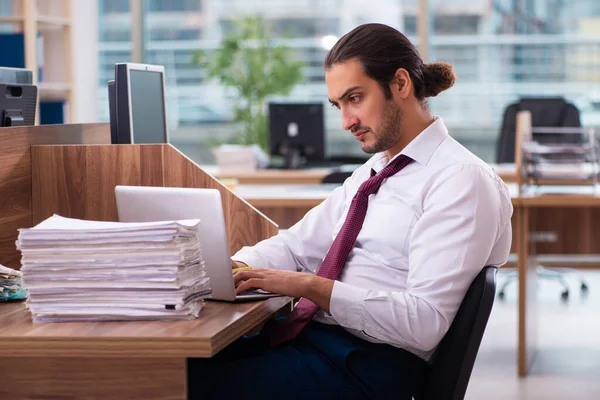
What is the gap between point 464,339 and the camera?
1782mm

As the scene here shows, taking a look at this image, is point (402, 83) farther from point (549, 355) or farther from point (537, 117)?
point (537, 117)

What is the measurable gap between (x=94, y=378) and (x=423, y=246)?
0.69 m

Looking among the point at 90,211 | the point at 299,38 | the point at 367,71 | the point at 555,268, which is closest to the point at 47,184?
the point at 90,211

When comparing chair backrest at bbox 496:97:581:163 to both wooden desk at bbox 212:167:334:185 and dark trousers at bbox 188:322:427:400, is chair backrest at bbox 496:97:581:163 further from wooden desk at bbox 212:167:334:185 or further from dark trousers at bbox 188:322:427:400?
dark trousers at bbox 188:322:427:400

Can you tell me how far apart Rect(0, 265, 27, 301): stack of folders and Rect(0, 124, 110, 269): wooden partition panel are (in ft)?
0.61

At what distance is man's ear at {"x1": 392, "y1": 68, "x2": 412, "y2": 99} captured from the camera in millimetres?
2043

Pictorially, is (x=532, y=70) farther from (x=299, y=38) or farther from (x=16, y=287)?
(x=16, y=287)

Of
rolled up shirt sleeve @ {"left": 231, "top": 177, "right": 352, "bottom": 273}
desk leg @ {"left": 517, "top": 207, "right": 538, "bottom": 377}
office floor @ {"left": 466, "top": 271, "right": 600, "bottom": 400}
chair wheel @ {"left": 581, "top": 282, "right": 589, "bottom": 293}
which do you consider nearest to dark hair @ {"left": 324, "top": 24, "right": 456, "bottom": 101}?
rolled up shirt sleeve @ {"left": 231, "top": 177, "right": 352, "bottom": 273}

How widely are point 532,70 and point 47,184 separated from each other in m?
5.70

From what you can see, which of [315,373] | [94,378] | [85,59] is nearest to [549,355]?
[315,373]

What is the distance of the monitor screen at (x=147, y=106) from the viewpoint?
7.70 feet

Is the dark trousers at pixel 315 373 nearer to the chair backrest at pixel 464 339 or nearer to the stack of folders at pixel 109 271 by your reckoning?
the chair backrest at pixel 464 339

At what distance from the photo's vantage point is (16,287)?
196 cm

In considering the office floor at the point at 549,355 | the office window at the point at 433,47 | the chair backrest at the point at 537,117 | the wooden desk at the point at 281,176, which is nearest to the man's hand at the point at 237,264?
the office floor at the point at 549,355
